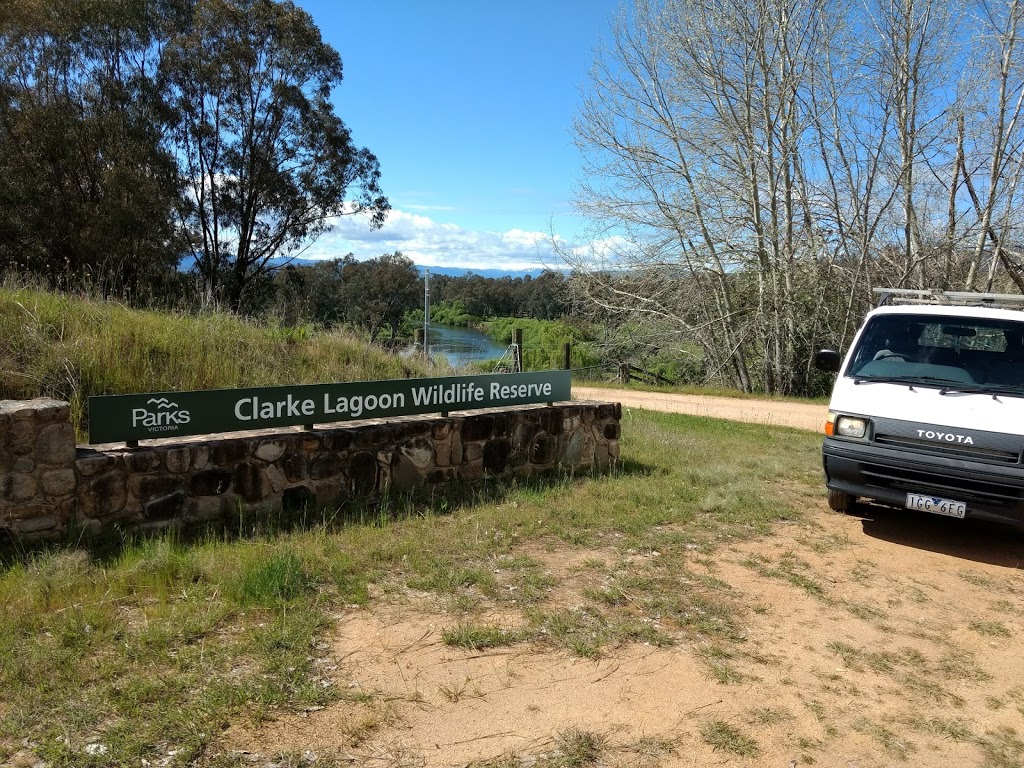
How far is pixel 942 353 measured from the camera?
6457mm

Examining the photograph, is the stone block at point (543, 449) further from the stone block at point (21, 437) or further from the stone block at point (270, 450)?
the stone block at point (21, 437)

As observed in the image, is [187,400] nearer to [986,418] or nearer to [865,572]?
[865,572]

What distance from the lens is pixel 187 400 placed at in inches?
206

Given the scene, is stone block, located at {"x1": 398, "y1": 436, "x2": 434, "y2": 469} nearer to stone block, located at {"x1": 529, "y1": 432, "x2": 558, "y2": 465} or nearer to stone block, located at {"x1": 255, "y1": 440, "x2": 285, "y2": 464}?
stone block, located at {"x1": 255, "y1": 440, "x2": 285, "y2": 464}

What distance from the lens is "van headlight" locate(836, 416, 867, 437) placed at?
599 centimetres

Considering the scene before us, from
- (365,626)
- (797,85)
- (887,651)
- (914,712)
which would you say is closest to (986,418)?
(887,651)

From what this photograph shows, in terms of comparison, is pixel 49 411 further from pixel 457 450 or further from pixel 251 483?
pixel 457 450

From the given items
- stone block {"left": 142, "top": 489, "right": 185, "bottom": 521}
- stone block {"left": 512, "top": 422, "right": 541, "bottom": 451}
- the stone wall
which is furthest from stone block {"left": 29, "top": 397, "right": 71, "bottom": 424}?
stone block {"left": 512, "top": 422, "right": 541, "bottom": 451}

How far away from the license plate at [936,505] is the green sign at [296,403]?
3.57 metres

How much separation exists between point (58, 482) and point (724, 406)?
14260 millimetres

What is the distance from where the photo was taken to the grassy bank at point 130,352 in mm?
6355

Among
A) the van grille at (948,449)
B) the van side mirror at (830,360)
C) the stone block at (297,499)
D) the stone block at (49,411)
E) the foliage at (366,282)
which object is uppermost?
the foliage at (366,282)

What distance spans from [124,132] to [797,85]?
19.4m

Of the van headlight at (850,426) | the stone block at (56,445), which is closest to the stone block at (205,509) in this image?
the stone block at (56,445)
